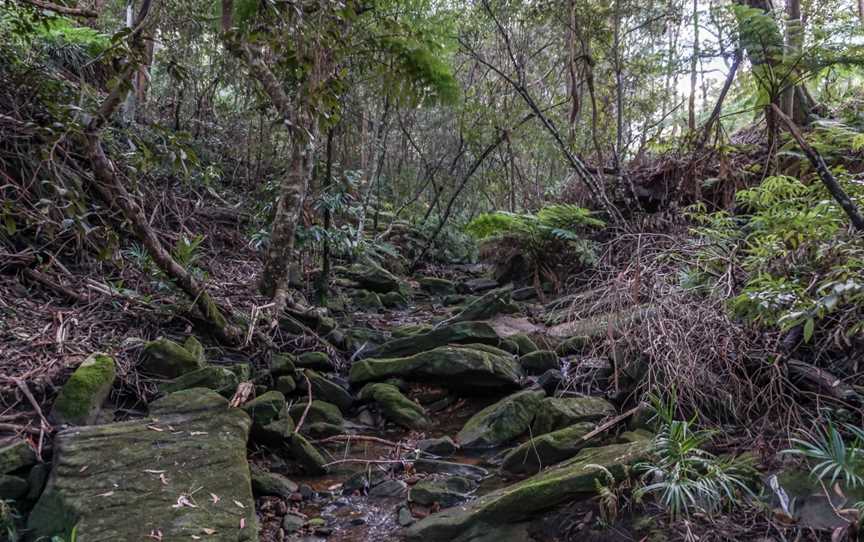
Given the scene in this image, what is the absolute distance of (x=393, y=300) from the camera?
8633 mm

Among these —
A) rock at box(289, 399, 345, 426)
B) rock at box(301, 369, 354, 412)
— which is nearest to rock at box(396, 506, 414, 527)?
rock at box(289, 399, 345, 426)

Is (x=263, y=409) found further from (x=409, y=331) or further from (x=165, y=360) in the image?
(x=409, y=331)

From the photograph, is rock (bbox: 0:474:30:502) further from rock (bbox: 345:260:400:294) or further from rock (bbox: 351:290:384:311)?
rock (bbox: 345:260:400:294)

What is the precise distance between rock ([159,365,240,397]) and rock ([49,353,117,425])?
42 centimetres

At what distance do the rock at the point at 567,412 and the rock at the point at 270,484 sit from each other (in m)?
1.74

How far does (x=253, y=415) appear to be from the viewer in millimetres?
4133

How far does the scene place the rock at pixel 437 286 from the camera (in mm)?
9773

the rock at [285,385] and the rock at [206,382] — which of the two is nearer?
the rock at [206,382]

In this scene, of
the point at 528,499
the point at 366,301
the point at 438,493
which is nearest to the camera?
the point at 528,499

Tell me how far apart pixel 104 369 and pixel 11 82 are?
3.60 m

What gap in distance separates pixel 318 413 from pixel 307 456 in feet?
2.27

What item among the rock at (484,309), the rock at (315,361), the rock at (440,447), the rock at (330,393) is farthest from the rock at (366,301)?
the rock at (440,447)

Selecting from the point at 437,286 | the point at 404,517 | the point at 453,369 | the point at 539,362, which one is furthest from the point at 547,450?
the point at 437,286

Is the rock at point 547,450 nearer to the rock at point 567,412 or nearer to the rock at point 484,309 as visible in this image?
the rock at point 567,412
